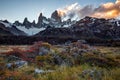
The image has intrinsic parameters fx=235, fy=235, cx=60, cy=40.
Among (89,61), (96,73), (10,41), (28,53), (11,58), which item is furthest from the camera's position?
(10,41)

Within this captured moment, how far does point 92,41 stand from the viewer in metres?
114

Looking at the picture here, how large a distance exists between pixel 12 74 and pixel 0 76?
614mm

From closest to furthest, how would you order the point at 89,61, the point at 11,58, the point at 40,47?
the point at 89,61 → the point at 11,58 → the point at 40,47

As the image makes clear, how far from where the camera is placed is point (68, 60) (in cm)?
1889

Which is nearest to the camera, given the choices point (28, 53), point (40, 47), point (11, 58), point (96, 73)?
point (96, 73)

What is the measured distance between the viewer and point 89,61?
18734mm

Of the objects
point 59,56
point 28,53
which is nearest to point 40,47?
point 28,53

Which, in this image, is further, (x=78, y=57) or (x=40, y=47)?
(x=40, y=47)

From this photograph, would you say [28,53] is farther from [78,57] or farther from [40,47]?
[78,57]

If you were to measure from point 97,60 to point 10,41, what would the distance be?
9278 cm

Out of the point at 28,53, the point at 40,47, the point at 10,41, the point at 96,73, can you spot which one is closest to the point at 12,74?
the point at 96,73

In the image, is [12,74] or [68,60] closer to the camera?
[12,74]

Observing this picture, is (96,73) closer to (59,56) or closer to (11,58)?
(59,56)

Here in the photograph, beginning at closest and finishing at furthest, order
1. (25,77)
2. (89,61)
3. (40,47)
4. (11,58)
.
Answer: (25,77) < (89,61) < (11,58) < (40,47)
